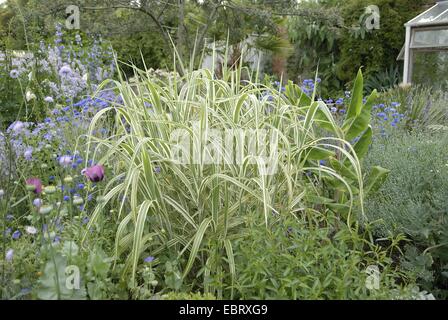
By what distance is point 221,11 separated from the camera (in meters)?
8.08

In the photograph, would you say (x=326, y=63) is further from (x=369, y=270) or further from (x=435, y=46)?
(x=369, y=270)

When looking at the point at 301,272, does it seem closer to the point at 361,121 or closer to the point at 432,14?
the point at 361,121

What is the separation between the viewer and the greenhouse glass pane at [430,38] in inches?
357

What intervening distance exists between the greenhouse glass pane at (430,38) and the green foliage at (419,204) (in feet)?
22.1

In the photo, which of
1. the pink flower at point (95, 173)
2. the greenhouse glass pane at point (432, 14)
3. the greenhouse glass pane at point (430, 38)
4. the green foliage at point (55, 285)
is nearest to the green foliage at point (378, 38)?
the greenhouse glass pane at point (432, 14)

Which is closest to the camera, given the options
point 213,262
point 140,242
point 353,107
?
point 140,242

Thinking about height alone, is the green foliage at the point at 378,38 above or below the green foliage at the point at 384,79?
above

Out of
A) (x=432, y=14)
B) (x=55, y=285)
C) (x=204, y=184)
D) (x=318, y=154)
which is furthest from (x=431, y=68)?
(x=55, y=285)

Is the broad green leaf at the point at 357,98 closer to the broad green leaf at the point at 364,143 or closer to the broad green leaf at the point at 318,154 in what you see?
the broad green leaf at the point at 364,143

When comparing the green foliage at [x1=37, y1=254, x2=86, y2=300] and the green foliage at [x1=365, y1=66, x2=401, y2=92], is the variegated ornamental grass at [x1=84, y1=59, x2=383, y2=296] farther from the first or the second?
the green foliage at [x1=365, y1=66, x2=401, y2=92]

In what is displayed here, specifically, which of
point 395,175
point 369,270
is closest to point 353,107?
point 395,175

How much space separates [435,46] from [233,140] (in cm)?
808

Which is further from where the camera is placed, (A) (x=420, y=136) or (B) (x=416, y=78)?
(B) (x=416, y=78)

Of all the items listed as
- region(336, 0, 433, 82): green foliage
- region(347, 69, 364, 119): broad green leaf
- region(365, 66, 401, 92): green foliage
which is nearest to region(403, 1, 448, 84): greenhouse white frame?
region(365, 66, 401, 92): green foliage
